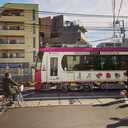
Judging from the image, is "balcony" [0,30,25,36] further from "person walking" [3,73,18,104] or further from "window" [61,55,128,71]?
"person walking" [3,73,18,104]

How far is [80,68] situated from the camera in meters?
28.7

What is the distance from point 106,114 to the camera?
53.6ft

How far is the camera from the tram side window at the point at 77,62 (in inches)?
1129

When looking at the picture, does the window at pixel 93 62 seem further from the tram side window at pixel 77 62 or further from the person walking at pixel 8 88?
the person walking at pixel 8 88

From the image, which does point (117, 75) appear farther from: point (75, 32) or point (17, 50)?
point (75, 32)

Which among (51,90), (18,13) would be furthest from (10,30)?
(51,90)

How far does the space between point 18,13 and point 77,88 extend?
5239 cm

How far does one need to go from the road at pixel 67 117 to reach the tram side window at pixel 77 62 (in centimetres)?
947

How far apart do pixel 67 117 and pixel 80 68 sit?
42.4 ft

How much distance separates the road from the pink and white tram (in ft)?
30.4

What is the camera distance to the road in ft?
46.4

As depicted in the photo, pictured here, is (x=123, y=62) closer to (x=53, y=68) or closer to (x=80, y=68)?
(x=80, y=68)

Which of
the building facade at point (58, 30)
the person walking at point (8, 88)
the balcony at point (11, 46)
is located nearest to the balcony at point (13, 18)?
the balcony at point (11, 46)

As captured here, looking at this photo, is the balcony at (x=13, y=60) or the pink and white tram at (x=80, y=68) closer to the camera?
the pink and white tram at (x=80, y=68)
